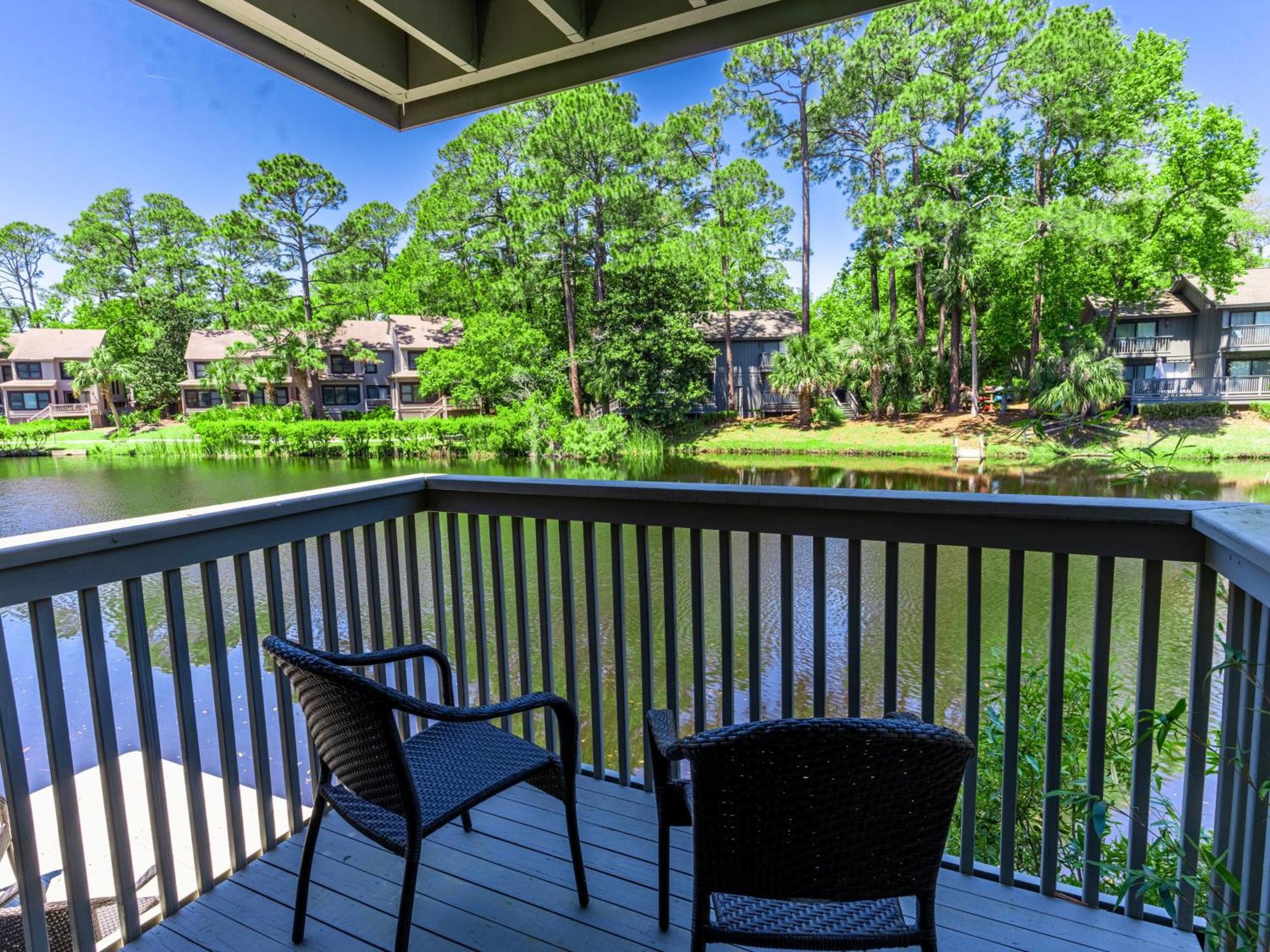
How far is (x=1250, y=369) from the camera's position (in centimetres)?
1373

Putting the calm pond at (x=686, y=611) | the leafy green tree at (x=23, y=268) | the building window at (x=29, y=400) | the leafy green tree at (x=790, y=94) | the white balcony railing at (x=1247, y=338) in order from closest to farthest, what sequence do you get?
1. the calm pond at (x=686, y=611)
2. the white balcony railing at (x=1247, y=338)
3. the leafy green tree at (x=23, y=268)
4. the building window at (x=29, y=400)
5. the leafy green tree at (x=790, y=94)

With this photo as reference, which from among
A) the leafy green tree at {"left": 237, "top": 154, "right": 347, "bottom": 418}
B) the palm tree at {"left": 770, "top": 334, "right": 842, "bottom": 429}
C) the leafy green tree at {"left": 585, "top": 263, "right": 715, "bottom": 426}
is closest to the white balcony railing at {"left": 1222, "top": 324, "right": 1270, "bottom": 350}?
the palm tree at {"left": 770, "top": 334, "right": 842, "bottom": 429}

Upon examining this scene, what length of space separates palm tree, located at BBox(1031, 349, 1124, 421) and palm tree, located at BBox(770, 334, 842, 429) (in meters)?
5.72

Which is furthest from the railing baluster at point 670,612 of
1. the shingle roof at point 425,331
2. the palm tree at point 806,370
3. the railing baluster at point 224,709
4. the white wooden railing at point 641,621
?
the shingle roof at point 425,331

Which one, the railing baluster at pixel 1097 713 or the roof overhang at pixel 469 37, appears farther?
the roof overhang at pixel 469 37

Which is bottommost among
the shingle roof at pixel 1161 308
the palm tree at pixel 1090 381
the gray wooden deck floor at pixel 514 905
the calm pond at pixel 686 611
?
the calm pond at pixel 686 611

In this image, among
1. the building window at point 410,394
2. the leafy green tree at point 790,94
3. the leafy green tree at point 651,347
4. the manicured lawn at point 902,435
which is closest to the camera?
the manicured lawn at point 902,435

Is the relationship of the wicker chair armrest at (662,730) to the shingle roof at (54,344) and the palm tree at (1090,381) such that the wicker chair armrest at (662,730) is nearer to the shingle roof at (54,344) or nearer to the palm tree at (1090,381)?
the palm tree at (1090,381)

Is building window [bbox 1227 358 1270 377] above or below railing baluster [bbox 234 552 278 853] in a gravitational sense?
above

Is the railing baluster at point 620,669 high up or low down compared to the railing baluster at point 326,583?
down

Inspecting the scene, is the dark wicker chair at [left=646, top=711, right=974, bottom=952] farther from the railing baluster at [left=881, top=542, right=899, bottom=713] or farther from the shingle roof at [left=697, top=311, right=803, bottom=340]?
the shingle roof at [left=697, top=311, right=803, bottom=340]

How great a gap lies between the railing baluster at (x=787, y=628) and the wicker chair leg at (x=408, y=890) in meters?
0.97

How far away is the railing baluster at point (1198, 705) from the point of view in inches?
53.9

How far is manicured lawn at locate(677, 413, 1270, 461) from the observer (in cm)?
1229
